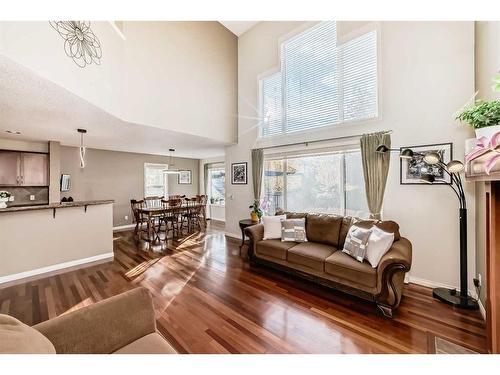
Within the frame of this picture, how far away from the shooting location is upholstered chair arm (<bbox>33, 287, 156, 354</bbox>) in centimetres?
111

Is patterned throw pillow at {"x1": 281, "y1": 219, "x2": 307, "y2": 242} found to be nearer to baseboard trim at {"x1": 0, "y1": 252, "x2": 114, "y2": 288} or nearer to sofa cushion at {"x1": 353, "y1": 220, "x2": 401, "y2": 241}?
sofa cushion at {"x1": 353, "y1": 220, "x2": 401, "y2": 241}

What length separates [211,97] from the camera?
4.98 m

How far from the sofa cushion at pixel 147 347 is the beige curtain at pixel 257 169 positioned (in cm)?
375

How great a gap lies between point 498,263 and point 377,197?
1976 mm

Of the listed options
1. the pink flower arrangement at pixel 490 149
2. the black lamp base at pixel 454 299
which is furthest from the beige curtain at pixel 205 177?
the pink flower arrangement at pixel 490 149

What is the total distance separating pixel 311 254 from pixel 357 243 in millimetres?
607

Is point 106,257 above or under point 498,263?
under

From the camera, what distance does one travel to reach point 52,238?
3.39m

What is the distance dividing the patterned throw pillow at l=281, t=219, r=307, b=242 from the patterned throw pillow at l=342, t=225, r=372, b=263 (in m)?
0.70

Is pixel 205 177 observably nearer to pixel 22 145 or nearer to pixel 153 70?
pixel 153 70

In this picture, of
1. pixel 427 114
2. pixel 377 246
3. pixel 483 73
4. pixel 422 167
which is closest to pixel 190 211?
pixel 377 246

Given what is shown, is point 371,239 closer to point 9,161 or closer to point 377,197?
point 377,197

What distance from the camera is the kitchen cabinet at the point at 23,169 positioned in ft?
14.9

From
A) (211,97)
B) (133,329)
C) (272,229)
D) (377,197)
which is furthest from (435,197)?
(211,97)
